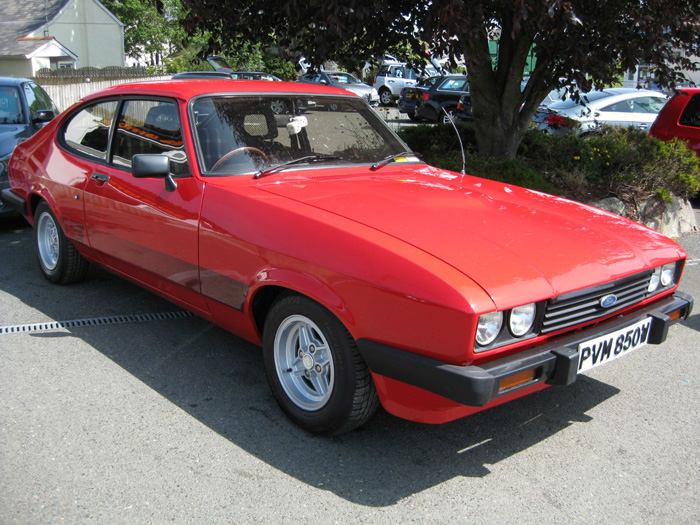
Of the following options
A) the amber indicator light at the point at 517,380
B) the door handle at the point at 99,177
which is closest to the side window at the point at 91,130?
the door handle at the point at 99,177

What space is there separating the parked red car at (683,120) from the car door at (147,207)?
314 inches

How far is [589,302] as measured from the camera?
9.55 feet

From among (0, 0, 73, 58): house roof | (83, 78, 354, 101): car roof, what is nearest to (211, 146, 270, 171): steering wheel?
(83, 78, 354, 101): car roof

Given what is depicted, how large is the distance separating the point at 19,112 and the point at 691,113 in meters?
9.04

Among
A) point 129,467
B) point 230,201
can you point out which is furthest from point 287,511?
point 230,201

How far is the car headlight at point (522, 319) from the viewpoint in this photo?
2.62 metres

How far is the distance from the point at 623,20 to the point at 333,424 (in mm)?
5490

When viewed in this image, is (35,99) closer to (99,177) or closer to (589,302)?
(99,177)

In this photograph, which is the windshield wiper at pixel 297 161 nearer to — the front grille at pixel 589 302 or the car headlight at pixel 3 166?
the front grille at pixel 589 302

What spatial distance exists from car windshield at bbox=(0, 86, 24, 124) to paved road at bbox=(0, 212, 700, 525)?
4381 mm

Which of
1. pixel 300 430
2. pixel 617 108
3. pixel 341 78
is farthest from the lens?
pixel 341 78

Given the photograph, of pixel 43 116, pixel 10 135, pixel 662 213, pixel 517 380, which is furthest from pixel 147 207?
pixel 662 213

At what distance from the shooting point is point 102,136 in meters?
4.52

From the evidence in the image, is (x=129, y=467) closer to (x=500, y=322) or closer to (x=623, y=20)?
(x=500, y=322)
